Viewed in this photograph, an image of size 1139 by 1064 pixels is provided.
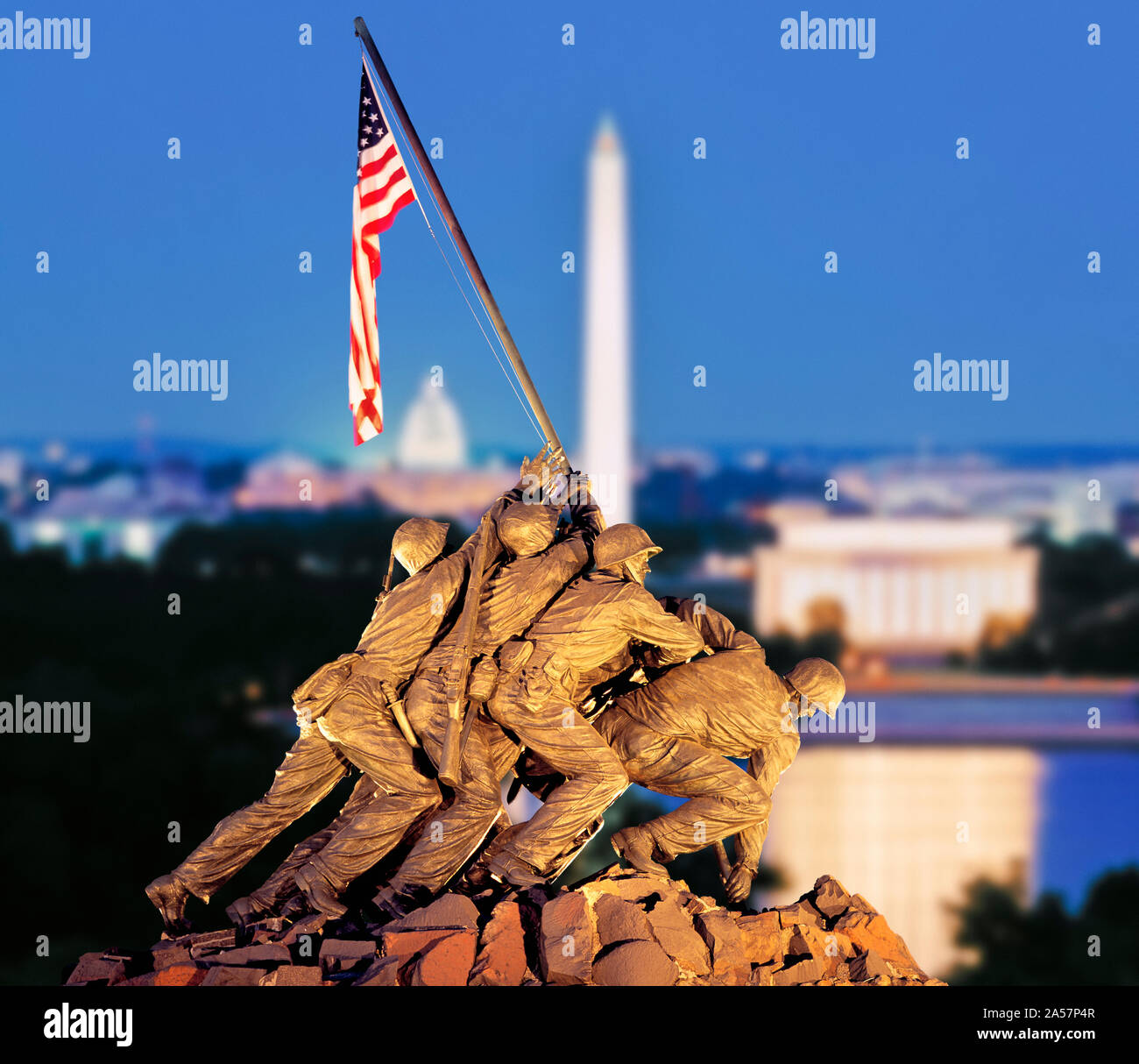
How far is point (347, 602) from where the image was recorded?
795 inches

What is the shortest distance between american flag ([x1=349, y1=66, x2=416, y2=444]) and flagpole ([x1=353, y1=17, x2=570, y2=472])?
0.22m

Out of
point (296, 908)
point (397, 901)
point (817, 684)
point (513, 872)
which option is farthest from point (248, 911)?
point (817, 684)

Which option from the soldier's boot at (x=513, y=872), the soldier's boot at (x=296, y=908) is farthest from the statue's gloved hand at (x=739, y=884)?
the soldier's boot at (x=296, y=908)

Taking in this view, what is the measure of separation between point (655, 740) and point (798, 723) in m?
0.98

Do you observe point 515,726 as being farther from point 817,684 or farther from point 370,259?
point 370,259

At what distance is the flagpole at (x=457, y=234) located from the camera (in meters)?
11.0

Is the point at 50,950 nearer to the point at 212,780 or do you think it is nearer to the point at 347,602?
the point at 212,780

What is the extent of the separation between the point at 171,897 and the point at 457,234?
468 cm

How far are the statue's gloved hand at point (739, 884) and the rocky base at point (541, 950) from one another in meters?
0.38

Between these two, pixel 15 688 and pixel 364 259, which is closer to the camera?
pixel 364 259

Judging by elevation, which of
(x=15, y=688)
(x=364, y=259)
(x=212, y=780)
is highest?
(x=364, y=259)
